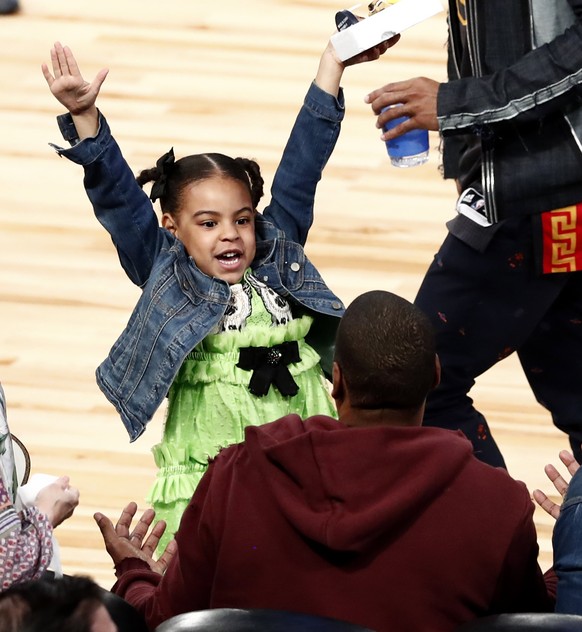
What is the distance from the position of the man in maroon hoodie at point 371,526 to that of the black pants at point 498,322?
39.6 inches

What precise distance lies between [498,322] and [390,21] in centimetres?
69

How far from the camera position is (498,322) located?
3072 mm

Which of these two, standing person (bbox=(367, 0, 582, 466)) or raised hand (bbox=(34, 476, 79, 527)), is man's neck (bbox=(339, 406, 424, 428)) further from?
standing person (bbox=(367, 0, 582, 466))

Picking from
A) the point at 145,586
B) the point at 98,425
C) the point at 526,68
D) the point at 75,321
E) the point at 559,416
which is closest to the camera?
the point at 145,586

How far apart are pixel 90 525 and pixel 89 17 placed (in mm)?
3885

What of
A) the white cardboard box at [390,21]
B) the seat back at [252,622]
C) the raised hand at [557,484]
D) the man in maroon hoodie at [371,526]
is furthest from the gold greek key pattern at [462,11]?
the seat back at [252,622]

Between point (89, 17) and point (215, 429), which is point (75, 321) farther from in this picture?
point (89, 17)

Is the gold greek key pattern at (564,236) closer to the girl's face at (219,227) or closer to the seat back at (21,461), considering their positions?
the girl's face at (219,227)

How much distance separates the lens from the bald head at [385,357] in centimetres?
207

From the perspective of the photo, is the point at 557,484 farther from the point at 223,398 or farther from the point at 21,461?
the point at 21,461

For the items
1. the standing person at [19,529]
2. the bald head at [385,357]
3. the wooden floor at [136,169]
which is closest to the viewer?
the bald head at [385,357]

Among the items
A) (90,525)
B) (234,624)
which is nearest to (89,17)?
(90,525)

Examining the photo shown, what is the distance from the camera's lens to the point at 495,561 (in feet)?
6.50

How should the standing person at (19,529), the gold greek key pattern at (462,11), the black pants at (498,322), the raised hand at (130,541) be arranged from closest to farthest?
the standing person at (19,529)
the raised hand at (130,541)
the gold greek key pattern at (462,11)
the black pants at (498,322)
